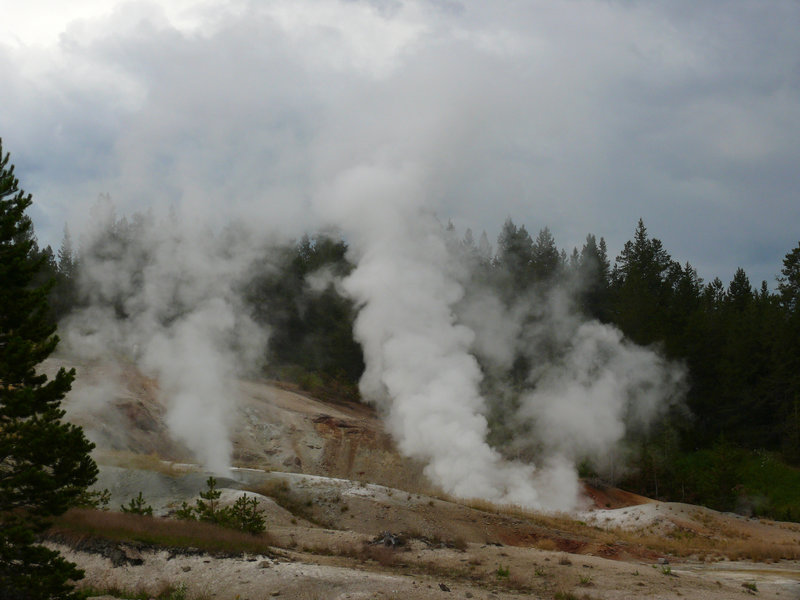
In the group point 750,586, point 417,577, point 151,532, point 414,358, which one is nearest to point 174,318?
point 414,358

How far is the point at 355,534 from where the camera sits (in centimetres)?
2180

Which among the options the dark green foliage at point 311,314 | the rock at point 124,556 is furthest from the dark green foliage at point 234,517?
the dark green foliage at point 311,314

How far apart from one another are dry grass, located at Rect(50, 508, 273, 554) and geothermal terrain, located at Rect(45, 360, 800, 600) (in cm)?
7

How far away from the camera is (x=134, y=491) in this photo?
24.8 m

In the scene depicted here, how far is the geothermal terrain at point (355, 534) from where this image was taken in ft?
52.3

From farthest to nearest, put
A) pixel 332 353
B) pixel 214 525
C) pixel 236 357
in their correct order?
pixel 332 353
pixel 236 357
pixel 214 525

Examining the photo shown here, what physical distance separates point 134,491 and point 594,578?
54.6 feet

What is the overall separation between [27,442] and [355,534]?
1231cm

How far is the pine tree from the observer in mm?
11375

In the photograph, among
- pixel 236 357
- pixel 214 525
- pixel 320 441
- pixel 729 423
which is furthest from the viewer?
pixel 729 423

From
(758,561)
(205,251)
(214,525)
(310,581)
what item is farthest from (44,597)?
(205,251)

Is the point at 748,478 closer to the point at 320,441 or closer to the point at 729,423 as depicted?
the point at 729,423

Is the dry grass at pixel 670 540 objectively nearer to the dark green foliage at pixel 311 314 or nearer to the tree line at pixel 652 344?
the tree line at pixel 652 344

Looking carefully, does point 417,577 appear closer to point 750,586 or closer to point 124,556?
point 124,556
